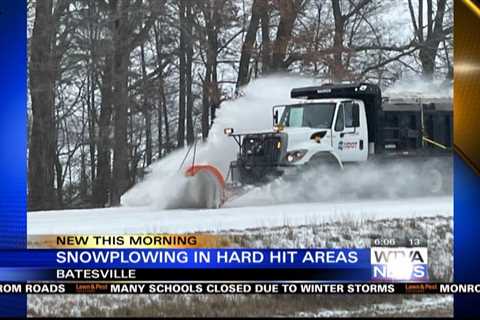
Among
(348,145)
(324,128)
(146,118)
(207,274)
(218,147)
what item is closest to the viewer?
(207,274)

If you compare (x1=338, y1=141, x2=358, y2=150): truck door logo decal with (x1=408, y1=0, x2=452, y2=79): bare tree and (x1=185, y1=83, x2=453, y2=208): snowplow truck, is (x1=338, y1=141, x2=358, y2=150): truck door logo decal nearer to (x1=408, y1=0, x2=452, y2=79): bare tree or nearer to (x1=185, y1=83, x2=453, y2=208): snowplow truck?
(x1=185, y1=83, x2=453, y2=208): snowplow truck

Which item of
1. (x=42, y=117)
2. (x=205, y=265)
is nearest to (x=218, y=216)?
(x=205, y=265)

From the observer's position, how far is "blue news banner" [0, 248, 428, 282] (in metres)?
7.51

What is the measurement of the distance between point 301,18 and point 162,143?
4.15ft

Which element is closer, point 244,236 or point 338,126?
point 244,236

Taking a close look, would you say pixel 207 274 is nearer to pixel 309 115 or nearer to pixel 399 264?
pixel 399 264

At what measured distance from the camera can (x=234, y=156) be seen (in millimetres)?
7887

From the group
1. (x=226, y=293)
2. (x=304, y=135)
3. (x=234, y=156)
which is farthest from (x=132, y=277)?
(x=304, y=135)

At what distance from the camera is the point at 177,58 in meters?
7.81

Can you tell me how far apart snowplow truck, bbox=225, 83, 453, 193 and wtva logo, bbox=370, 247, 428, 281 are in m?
0.55

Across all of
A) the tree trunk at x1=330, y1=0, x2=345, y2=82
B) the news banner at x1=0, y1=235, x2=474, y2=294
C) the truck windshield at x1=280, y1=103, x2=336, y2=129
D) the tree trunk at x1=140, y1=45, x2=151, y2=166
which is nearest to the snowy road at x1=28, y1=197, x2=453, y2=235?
the news banner at x1=0, y1=235, x2=474, y2=294

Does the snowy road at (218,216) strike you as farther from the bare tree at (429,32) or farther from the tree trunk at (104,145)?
the bare tree at (429,32)

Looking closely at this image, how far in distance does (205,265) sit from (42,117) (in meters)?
1.44

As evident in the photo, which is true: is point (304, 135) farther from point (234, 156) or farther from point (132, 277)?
point (132, 277)
